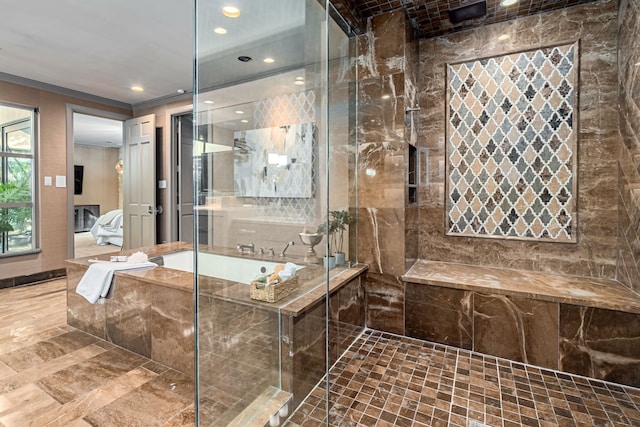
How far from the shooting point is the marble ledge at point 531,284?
198 cm

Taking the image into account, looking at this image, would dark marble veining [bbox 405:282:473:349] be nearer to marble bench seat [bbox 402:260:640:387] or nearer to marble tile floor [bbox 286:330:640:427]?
marble bench seat [bbox 402:260:640:387]

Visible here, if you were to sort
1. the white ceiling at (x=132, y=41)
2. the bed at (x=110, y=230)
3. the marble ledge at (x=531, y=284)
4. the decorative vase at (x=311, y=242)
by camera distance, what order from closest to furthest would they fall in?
the white ceiling at (x=132, y=41), the decorative vase at (x=311, y=242), the marble ledge at (x=531, y=284), the bed at (x=110, y=230)

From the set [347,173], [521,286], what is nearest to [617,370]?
[521,286]

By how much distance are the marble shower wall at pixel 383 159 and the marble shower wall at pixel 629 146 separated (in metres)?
1.41

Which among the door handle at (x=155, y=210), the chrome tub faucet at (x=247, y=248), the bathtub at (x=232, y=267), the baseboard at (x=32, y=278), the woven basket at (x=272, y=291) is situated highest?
the door handle at (x=155, y=210)

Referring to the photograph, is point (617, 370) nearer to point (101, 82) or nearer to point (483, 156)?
point (483, 156)

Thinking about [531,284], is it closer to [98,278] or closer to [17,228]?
[98,278]

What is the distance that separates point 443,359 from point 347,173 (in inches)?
57.9

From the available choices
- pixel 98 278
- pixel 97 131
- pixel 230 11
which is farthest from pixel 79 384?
pixel 97 131

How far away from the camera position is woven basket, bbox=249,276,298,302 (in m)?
1.49

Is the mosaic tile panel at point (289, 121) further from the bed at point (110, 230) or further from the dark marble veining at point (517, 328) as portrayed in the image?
the bed at point (110, 230)

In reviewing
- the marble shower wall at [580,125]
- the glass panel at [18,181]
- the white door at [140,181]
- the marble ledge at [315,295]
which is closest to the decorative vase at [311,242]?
the marble ledge at [315,295]

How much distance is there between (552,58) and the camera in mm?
2525

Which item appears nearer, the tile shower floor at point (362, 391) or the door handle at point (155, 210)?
the tile shower floor at point (362, 391)
